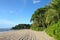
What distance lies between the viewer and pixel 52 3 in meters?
32.9

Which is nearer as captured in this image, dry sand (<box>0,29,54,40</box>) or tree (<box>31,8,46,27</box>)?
dry sand (<box>0,29,54,40</box>)

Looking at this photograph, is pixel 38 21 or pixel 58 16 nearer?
pixel 58 16

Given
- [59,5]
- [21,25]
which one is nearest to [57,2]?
[59,5]

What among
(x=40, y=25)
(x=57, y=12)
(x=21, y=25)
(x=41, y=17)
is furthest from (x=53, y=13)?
(x=21, y=25)

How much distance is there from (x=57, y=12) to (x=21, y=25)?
10323 centimetres

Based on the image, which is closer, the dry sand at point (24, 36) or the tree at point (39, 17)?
the dry sand at point (24, 36)

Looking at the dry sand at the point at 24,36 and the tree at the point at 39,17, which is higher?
the tree at the point at 39,17

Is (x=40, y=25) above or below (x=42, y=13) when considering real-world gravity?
below

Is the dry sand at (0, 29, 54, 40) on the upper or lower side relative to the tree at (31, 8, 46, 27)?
lower

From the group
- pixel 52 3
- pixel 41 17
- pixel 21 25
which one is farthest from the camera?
pixel 21 25

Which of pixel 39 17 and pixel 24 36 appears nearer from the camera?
Result: pixel 24 36

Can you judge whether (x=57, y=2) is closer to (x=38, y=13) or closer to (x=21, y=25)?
(x=38, y=13)

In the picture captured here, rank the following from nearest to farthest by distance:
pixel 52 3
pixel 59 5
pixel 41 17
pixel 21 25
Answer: pixel 59 5
pixel 52 3
pixel 41 17
pixel 21 25

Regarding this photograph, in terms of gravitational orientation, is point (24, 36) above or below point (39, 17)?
below
